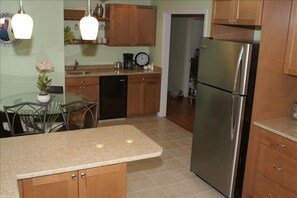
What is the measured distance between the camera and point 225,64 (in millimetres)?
3082

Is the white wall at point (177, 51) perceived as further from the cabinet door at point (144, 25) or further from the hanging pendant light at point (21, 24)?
the hanging pendant light at point (21, 24)

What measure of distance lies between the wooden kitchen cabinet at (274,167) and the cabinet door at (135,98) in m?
3.25

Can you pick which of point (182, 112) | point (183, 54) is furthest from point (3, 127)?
point (183, 54)

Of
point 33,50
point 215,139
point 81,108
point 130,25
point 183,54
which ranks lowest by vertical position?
point 215,139

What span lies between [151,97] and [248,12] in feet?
11.4

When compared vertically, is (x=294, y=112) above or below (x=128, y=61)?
below

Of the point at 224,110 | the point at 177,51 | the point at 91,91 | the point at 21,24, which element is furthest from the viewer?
the point at 177,51

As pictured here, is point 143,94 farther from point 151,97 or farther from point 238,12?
point 238,12

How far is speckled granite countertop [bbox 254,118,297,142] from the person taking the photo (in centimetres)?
267

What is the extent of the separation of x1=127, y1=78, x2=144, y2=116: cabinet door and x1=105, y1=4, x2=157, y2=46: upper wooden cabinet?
2.76 feet

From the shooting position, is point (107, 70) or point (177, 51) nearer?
point (107, 70)

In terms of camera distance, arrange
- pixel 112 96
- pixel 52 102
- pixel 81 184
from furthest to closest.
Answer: pixel 112 96 < pixel 52 102 < pixel 81 184

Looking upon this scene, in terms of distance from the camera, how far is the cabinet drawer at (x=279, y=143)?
2617mm

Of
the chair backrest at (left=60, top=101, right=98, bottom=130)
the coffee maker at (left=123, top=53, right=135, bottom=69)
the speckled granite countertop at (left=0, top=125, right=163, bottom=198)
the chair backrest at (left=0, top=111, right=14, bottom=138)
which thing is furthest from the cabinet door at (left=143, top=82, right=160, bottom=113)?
the speckled granite countertop at (left=0, top=125, right=163, bottom=198)
